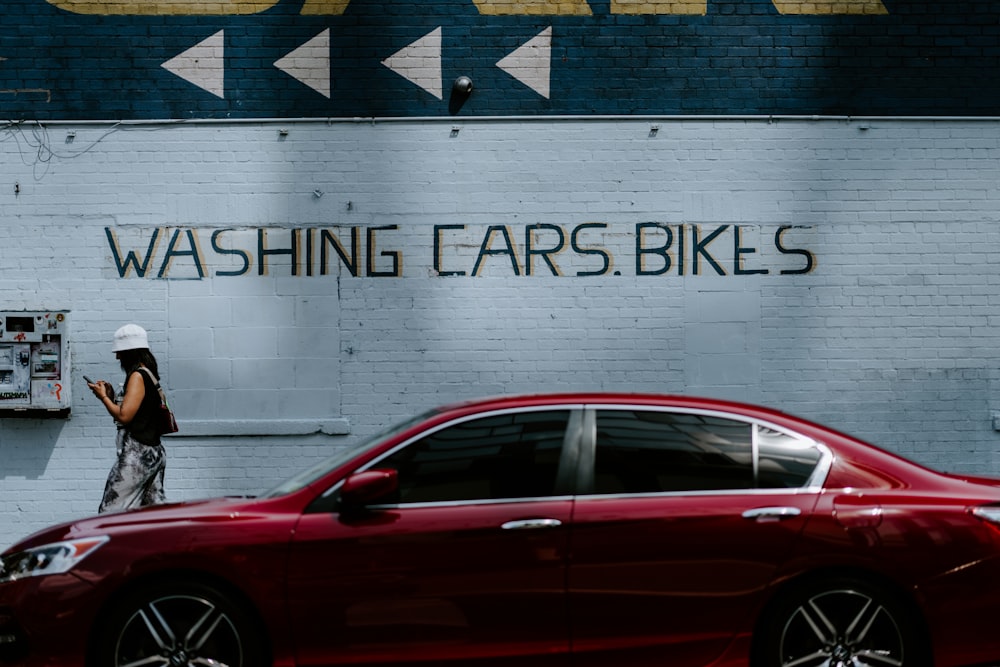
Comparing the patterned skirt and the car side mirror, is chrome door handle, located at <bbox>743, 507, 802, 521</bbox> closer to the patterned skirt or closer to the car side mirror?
the car side mirror

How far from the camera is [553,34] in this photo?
9.88m

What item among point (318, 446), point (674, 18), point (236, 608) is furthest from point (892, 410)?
point (236, 608)

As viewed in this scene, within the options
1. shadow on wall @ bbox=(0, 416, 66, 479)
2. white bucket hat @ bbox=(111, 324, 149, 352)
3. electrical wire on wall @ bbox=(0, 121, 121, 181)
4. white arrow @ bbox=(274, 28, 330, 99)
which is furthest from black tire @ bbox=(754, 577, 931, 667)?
electrical wire on wall @ bbox=(0, 121, 121, 181)

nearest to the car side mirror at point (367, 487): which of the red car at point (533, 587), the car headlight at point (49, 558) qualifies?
the red car at point (533, 587)

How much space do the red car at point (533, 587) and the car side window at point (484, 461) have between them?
0.10 metres

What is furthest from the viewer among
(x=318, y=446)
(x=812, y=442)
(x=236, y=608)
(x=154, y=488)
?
(x=318, y=446)

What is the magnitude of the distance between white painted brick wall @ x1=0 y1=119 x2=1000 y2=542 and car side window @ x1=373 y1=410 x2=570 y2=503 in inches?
177

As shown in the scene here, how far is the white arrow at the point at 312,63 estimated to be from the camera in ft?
32.4

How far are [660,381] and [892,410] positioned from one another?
6.27ft

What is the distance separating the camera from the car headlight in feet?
16.5

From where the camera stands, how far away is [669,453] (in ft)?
17.1

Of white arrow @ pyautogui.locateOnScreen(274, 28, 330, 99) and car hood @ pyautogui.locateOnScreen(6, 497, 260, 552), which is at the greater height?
white arrow @ pyautogui.locateOnScreen(274, 28, 330, 99)

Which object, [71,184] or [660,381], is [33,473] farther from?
[660,381]

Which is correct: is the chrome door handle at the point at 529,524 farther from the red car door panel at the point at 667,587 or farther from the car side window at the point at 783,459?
the car side window at the point at 783,459
